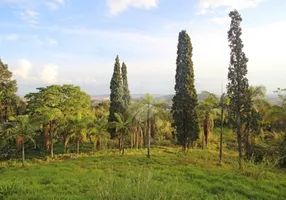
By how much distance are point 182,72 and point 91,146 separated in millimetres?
15416

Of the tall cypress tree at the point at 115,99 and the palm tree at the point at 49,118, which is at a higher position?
the tall cypress tree at the point at 115,99

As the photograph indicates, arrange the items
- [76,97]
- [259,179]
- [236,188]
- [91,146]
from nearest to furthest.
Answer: [236,188], [259,179], [76,97], [91,146]

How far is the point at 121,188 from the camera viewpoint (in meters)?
5.55

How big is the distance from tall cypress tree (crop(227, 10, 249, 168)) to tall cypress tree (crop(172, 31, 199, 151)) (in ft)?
19.6

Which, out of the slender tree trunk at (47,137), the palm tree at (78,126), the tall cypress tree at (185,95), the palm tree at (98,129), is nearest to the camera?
the palm tree at (78,126)

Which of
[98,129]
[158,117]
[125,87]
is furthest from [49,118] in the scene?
[125,87]

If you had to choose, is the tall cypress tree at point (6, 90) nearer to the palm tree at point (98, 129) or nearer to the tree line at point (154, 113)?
the tree line at point (154, 113)

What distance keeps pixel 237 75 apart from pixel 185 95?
6.84 metres

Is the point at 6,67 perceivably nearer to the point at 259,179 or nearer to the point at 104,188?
the point at 259,179

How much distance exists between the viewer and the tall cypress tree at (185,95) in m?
30.0

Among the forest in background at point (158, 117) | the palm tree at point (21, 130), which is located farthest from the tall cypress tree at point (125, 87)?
the palm tree at point (21, 130)

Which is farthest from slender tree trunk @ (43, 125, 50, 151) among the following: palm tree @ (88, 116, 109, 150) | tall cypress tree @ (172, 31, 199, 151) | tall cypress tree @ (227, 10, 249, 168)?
tall cypress tree @ (227, 10, 249, 168)

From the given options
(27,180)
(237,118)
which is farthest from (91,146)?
Result: (27,180)

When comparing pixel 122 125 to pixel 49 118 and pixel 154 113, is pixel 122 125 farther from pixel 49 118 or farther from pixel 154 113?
pixel 49 118
